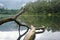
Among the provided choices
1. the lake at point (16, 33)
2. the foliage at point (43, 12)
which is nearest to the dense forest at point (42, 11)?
the foliage at point (43, 12)

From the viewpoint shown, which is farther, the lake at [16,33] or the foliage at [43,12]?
the foliage at [43,12]

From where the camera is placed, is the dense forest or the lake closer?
the lake

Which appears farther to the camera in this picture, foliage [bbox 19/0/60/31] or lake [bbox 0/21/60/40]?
foliage [bbox 19/0/60/31]

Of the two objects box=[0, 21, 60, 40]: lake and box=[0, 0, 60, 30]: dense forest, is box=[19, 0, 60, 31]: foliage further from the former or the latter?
box=[0, 21, 60, 40]: lake

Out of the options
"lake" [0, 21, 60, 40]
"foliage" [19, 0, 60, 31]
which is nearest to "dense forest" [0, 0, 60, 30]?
"foliage" [19, 0, 60, 31]

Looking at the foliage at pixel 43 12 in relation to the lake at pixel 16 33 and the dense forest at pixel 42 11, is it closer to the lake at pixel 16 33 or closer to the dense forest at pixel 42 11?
the dense forest at pixel 42 11

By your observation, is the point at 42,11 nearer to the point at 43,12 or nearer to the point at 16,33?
the point at 43,12

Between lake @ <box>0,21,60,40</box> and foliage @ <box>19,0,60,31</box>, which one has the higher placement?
foliage @ <box>19,0,60,31</box>

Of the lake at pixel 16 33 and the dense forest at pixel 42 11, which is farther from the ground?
the dense forest at pixel 42 11

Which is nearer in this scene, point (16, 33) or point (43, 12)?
point (16, 33)

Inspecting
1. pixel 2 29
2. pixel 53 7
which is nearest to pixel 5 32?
pixel 2 29

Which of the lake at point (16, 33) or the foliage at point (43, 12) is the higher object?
the foliage at point (43, 12)

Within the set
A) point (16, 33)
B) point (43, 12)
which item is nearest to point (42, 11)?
Result: point (43, 12)

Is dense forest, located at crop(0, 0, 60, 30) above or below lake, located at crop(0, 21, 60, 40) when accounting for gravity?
above
